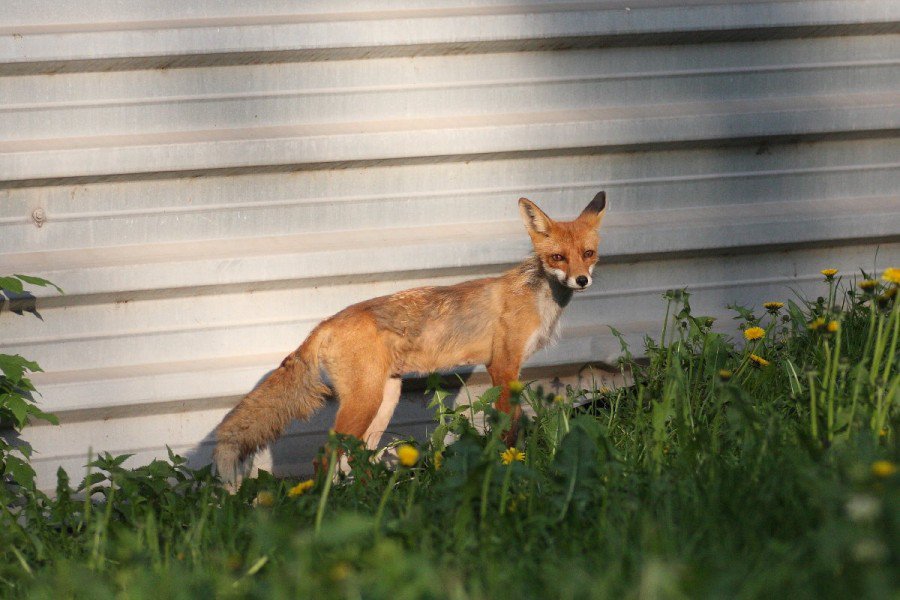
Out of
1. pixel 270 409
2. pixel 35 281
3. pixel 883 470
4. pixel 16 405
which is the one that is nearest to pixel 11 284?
pixel 35 281

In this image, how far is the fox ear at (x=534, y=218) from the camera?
4.91m

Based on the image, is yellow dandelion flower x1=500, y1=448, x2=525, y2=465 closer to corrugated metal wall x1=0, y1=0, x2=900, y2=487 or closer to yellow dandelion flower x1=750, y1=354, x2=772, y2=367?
yellow dandelion flower x1=750, y1=354, x2=772, y2=367

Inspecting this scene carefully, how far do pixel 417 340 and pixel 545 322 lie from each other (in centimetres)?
72

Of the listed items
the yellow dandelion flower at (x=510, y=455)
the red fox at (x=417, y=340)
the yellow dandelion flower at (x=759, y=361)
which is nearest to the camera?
the yellow dandelion flower at (x=510, y=455)

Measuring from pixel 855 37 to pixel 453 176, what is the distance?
2.49 meters

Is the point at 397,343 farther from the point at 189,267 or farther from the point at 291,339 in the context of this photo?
the point at 189,267

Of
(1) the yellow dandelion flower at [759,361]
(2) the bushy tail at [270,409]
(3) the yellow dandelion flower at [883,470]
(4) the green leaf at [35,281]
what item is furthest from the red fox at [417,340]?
(3) the yellow dandelion flower at [883,470]

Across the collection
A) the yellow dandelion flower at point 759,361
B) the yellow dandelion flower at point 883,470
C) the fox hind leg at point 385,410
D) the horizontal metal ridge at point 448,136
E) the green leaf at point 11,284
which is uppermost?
the horizontal metal ridge at point 448,136

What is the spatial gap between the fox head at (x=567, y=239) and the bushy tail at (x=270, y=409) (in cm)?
130

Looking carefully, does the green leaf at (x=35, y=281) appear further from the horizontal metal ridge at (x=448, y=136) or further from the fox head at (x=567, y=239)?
the fox head at (x=567, y=239)

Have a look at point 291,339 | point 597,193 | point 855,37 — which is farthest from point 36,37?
point 855,37

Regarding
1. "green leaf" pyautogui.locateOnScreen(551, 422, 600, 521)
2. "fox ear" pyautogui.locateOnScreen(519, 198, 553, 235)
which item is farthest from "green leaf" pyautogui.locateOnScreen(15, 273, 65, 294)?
"green leaf" pyautogui.locateOnScreen(551, 422, 600, 521)

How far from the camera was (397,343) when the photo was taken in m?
5.04

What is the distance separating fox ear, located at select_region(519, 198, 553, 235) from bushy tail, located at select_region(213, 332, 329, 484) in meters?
1.28
